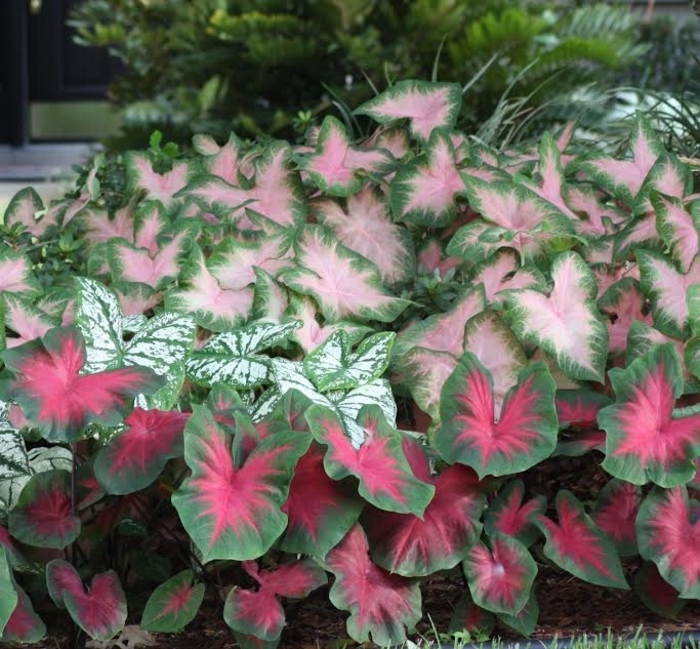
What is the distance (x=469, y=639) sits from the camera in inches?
56.2

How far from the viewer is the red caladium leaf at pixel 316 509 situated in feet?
4.19

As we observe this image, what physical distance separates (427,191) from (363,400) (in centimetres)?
51

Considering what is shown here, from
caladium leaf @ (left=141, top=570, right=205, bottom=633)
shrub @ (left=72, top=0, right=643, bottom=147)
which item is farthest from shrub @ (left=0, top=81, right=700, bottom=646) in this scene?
shrub @ (left=72, top=0, right=643, bottom=147)

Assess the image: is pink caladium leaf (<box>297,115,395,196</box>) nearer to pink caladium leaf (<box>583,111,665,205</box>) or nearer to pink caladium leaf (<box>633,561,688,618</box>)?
pink caladium leaf (<box>583,111,665,205</box>)

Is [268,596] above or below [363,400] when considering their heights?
below

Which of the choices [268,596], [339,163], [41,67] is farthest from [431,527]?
[41,67]

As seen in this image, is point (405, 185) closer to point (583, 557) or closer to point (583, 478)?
point (583, 478)

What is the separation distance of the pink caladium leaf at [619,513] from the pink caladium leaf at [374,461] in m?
0.31

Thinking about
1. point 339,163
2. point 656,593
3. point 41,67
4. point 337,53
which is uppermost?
point 339,163

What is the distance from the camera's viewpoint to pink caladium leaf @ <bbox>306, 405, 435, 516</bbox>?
4.14ft

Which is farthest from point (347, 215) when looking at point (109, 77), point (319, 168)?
point (109, 77)

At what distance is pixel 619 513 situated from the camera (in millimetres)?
1484

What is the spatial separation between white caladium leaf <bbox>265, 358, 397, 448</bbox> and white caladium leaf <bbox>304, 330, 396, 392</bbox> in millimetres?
15

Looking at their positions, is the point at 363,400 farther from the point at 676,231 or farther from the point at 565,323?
→ the point at 676,231
